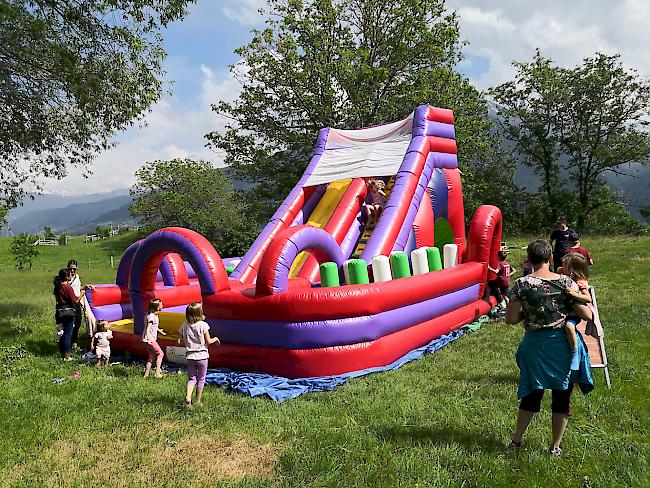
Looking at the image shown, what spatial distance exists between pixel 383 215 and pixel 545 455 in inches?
202

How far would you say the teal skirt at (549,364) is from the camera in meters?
3.26

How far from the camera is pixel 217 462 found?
351 cm

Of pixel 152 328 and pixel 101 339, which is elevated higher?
pixel 152 328

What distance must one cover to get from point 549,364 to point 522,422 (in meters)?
0.44

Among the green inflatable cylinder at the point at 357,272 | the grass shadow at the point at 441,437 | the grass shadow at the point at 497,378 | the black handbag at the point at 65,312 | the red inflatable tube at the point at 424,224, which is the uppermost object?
the red inflatable tube at the point at 424,224

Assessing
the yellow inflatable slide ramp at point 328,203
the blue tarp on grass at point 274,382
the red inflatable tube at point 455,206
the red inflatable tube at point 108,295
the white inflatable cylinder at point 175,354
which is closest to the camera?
the blue tarp on grass at point 274,382

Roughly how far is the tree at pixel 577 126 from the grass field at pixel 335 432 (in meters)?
21.7

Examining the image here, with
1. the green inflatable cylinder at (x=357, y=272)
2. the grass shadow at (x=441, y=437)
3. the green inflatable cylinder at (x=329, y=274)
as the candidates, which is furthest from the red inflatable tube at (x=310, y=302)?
the grass shadow at (x=441, y=437)

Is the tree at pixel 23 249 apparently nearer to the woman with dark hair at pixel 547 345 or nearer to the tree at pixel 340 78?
the tree at pixel 340 78

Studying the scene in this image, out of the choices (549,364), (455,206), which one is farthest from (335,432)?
(455,206)

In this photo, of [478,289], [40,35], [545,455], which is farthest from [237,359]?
[40,35]

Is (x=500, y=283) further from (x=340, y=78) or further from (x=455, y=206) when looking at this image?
(x=340, y=78)

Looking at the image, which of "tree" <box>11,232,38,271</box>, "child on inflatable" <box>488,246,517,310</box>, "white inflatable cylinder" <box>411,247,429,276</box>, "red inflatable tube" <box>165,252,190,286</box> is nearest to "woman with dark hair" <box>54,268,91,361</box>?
"red inflatable tube" <box>165,252,190,286</box>

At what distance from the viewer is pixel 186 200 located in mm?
34219
